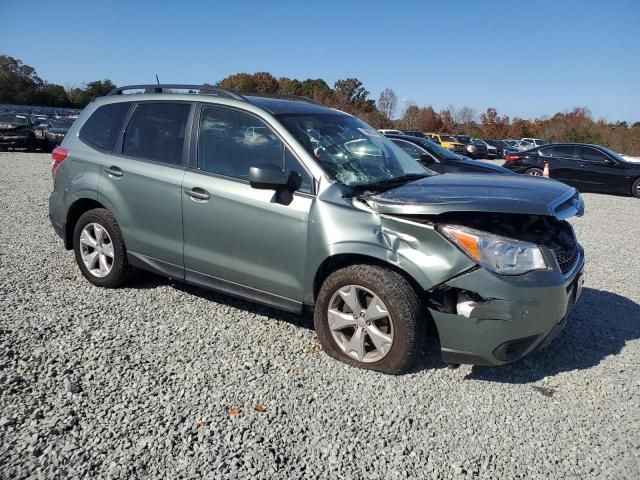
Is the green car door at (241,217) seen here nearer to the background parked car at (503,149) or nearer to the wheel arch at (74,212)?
the wheel arch at (74,212)

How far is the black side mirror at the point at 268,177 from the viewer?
3391 millimetres

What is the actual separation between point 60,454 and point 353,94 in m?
69.2

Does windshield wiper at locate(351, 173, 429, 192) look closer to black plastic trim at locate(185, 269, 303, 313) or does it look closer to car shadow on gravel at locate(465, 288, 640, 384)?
black plastic trim at locate(185, 269, 303, 313)

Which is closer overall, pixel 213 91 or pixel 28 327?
pixel 28 327

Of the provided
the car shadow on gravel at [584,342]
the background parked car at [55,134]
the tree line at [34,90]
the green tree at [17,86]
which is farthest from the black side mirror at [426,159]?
the green tree at [17,86]

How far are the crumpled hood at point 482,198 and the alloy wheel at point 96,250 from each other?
2661 mm

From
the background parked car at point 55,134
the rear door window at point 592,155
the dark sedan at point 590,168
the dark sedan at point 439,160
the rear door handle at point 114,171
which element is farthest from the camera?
the background parked car at point 55,134

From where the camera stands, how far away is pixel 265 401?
3031 mm

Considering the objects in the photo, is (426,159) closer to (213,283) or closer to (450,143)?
(213,283)

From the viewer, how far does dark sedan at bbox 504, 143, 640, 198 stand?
48.7 feet

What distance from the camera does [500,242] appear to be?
9.97 ft

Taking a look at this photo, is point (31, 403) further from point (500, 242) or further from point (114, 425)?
point (500, 242)

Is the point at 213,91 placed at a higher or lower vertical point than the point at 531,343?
higher

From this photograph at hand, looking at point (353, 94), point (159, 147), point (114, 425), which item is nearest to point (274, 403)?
point (114, 425)
